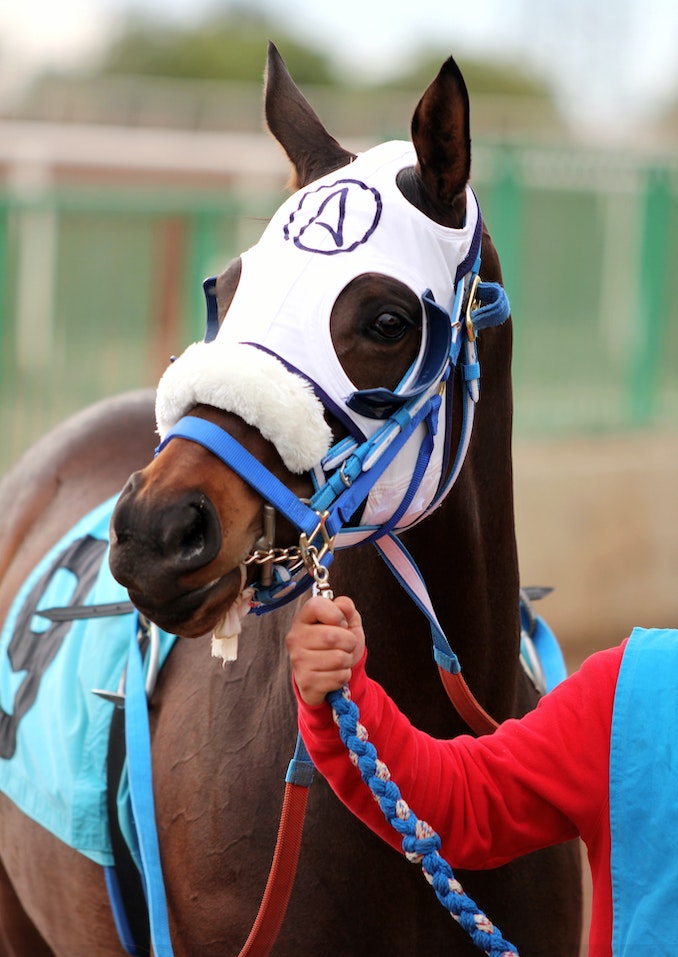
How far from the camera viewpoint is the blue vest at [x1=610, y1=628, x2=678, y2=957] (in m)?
1.54

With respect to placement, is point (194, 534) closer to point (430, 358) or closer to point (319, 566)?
point (319, 566)

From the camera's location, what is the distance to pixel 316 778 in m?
2.03

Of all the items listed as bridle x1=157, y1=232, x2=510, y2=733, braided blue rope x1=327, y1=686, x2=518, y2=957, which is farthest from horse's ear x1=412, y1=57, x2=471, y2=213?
braided blue rope x1=327, y1=686, x2=518, y2=957

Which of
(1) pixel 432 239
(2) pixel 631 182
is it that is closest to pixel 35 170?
(2) pixel 631 182

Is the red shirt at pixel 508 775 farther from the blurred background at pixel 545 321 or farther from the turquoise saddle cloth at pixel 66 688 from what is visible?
the blurred background at pixel 545 321

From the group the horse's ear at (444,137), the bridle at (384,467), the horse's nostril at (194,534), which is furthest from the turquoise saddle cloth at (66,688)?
the horse's ear at (444,137)

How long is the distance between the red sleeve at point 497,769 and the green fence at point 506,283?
5.37m

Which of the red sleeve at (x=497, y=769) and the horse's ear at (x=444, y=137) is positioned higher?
the horse's ear at (x=444, y=137)

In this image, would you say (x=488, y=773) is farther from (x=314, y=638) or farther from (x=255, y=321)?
(x=255, y=321)

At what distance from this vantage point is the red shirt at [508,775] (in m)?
1.62

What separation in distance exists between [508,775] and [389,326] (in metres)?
0.68

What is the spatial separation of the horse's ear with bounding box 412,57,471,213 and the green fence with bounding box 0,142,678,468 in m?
5.01

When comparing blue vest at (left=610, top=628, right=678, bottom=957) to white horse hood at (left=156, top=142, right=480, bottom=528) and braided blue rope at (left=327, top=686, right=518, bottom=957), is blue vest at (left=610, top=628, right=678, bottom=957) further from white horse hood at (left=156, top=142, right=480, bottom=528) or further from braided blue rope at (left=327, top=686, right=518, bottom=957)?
white horse hood at (left=156, top=142, right=480, bottom=528)

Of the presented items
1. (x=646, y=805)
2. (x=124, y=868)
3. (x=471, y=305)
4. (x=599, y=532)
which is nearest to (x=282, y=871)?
(x=646, y=805)
